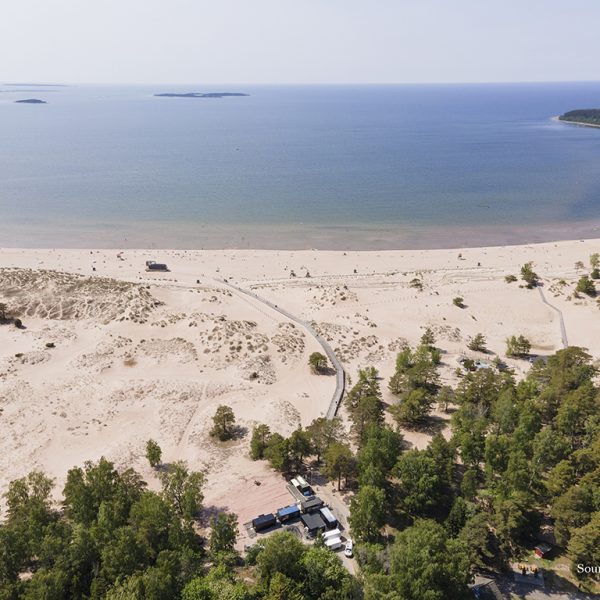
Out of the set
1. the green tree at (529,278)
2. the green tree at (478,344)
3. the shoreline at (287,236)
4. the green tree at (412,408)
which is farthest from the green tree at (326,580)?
the shoreline at (287,236)

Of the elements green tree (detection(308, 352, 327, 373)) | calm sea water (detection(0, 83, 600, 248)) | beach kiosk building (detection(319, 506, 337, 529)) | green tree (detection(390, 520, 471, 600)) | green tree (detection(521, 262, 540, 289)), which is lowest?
beach kiosk building (detection(319, 506, 337, 529))

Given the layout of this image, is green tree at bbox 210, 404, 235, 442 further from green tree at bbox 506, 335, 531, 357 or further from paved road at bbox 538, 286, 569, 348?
paved road at bbox 538, 286, 569, 348

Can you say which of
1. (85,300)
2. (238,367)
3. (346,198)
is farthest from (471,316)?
(346,198)

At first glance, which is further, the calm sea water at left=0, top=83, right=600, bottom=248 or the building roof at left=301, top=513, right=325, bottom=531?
the calm sea water at left=0, top=83, right=600, bottom=248

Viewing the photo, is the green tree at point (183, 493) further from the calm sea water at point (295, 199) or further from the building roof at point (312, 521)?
the calm sea water at point (295, 199)

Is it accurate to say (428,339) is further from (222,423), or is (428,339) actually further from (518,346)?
(222,423)

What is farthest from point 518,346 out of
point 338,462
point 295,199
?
point 295,199

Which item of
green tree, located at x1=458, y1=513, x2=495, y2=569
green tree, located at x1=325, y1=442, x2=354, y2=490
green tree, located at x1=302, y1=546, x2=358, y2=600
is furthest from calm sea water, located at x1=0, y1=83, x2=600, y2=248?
green tree, located at x1=302, y1=546, x2=358, y2=600
